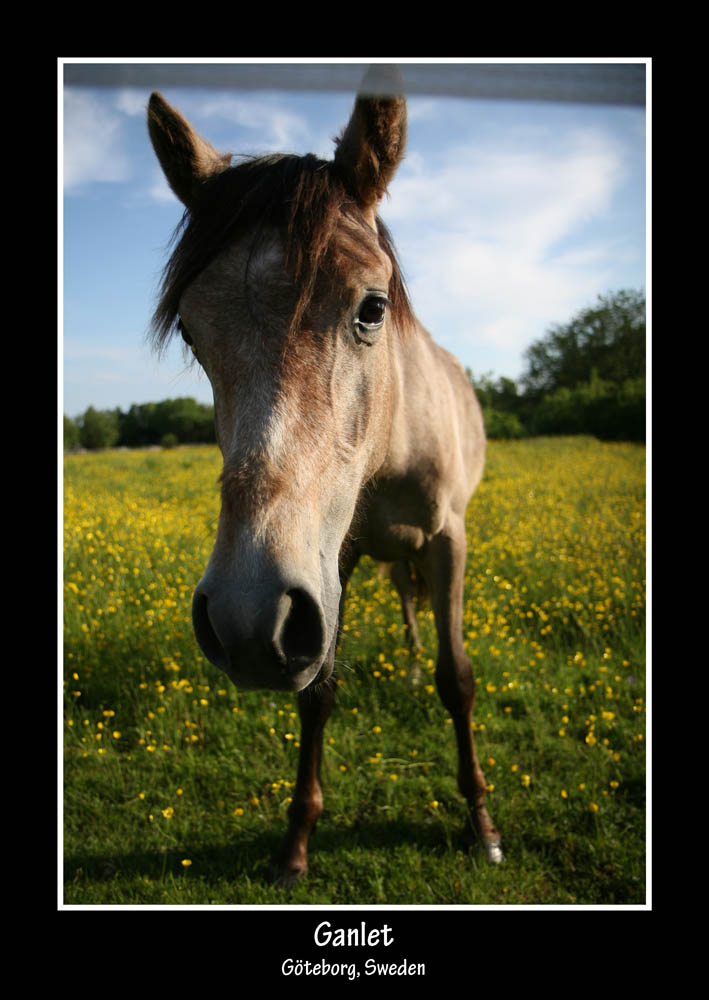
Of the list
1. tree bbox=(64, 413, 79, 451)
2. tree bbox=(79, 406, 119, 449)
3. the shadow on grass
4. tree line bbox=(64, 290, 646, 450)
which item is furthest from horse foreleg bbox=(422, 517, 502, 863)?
tree bbox=(79, 406, 119, 449)

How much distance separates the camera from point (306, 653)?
131 cm

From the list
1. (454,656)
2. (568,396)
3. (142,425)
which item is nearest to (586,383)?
(568,396)

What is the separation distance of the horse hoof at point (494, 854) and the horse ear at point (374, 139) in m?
2.86

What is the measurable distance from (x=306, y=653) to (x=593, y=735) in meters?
2.70

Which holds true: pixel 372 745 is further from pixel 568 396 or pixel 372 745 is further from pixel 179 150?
pixel 568 396

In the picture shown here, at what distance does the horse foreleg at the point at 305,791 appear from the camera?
254cm

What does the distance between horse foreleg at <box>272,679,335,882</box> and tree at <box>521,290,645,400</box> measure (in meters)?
2.42

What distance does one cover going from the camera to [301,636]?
131 centimetres

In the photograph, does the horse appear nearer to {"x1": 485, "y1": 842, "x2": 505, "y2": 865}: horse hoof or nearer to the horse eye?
the horse eye

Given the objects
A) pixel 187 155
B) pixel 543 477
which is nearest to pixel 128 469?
pixel 543 477

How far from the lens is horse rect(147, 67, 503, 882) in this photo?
124 cm

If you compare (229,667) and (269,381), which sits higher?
(269,381)

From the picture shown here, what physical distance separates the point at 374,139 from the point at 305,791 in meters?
2.78
